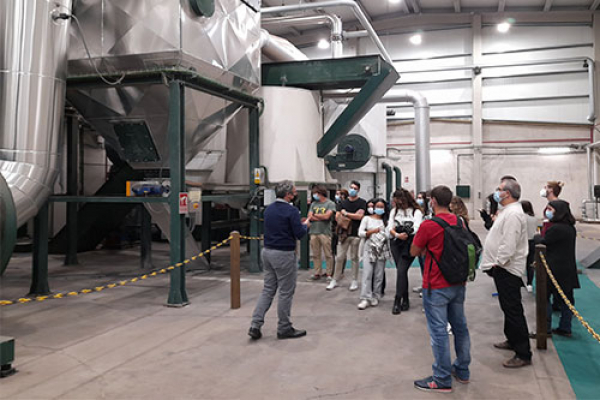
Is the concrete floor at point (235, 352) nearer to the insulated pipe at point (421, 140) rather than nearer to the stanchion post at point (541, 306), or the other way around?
the stanchion post at point (541, 306)

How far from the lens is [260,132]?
353 inches

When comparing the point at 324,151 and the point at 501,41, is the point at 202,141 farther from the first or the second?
the point at 501,41

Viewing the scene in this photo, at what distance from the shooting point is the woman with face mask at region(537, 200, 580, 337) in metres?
4.83

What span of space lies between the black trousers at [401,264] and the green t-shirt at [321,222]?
1775 mm

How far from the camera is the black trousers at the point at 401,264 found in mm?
5891

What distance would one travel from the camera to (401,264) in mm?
5902

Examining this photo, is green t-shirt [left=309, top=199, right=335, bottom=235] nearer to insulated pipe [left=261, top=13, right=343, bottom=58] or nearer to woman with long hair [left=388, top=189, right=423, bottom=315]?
woman with long hair [left=388, top=189, right=423, bottom=315]

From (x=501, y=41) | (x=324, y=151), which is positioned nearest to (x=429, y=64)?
(x=501, y=41)

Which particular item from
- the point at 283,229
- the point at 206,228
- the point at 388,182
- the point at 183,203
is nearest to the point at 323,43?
the point at 388,182

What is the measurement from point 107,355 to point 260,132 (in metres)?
5.41

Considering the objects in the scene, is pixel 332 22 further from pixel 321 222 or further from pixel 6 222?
pixel 6 222

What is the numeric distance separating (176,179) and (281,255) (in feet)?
7.50

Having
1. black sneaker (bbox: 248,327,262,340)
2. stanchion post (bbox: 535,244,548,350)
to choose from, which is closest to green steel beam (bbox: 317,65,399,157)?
stanchion post (bbox: 535,244,548,350)

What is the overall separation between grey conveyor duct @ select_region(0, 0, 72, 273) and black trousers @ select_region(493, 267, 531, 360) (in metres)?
4.80
